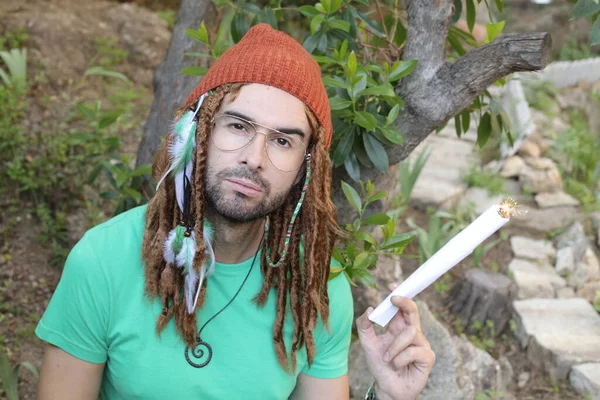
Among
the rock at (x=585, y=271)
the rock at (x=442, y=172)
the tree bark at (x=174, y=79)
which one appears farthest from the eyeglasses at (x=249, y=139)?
the rock at (x=585, y=271)

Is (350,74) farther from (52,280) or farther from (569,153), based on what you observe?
(569,153)

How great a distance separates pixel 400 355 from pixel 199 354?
579 mm

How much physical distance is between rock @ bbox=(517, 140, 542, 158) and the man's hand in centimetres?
422

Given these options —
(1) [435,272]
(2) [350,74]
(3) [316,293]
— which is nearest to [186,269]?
(3) [316,293]

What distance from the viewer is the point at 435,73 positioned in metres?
2.41

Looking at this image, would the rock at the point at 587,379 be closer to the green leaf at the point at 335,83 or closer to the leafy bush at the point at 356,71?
the leafy bush at the point at 356,71

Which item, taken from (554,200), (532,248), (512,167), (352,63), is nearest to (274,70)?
(352,63)

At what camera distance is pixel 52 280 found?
3.63 meters

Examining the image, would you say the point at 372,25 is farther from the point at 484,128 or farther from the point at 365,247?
the point at 365,247

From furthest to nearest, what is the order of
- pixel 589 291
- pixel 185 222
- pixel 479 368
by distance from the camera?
pixel 589 291 < pixel 479 368 < pixel 185 222

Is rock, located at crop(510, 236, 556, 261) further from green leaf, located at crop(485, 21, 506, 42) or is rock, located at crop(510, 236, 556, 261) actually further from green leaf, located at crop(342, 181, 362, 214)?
green leaf, located at crop(342, 181, 362, 214)

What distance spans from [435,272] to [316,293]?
0.49m

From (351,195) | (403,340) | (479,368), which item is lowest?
(479,368)

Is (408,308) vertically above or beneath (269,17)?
beneath
